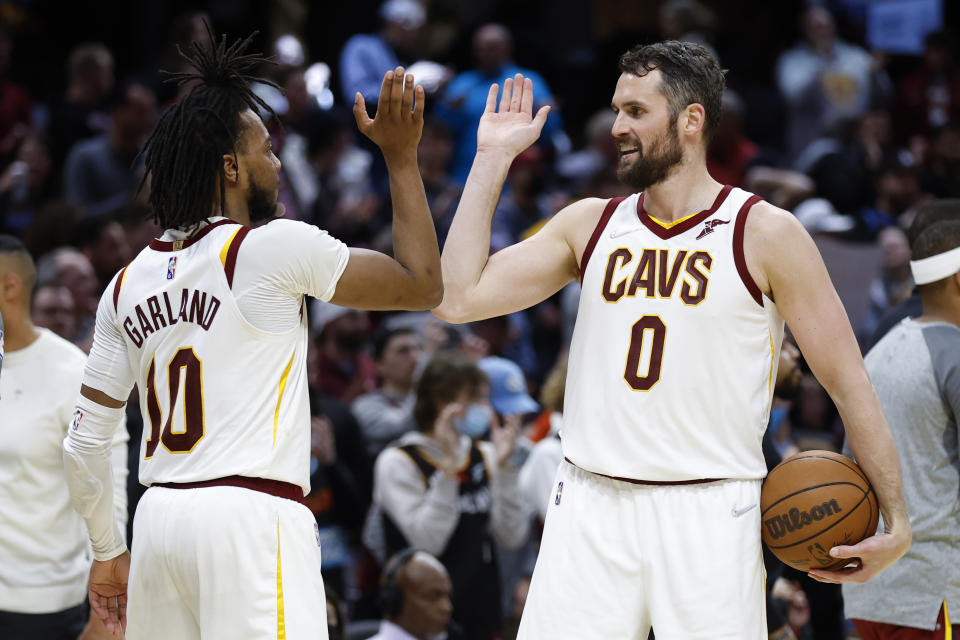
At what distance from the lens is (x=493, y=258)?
4461mm

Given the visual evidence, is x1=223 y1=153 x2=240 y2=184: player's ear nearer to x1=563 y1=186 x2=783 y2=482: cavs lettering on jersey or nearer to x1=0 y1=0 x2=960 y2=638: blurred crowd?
x1=563 y1=186 x2=783 y2=482: cavs lettering on jersey

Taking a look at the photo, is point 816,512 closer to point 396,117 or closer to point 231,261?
point 396,117

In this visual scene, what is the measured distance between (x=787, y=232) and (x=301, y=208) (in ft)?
23.1

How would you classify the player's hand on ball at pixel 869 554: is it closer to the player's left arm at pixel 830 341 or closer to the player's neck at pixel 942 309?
the player's left arm at pixel 830 341

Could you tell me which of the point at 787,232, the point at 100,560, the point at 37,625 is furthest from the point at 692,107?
the point at 37,625

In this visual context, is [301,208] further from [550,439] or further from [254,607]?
[254,607]

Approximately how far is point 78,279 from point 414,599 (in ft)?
10.8

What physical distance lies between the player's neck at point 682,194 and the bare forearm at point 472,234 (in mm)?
566

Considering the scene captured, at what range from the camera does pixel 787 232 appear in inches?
158

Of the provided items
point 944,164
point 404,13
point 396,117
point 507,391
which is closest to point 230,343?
point 396,117

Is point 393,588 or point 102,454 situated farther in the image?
point 393,588

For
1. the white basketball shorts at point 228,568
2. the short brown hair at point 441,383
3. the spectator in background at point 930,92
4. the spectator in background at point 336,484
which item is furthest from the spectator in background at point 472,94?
the white basketball shorts at point 228,568

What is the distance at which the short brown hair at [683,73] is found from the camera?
13.9 ft

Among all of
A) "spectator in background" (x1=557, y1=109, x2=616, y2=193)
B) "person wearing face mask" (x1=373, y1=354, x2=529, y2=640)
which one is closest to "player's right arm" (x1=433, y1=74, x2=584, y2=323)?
"person wearing face mask" (x1=373, y1=354, x2=529, y2=640)
